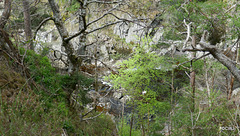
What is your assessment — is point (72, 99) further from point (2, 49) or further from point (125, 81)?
point (2, 49)

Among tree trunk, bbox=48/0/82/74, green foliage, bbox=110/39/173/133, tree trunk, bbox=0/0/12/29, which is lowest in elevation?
green foliage, bbox=110/39/173/133

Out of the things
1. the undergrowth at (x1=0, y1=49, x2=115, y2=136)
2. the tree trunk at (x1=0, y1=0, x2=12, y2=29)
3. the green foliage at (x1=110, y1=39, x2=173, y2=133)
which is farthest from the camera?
the green foliage at (x1=110, y1=39, x2=173, y2=133)

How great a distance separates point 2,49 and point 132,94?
3.47 meters

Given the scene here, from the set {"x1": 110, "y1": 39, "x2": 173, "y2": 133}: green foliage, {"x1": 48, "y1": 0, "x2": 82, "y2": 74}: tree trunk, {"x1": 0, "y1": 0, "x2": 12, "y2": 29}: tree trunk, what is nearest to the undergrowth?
{"x1": 48, "y1": 0, "x2": 82, "y2": 74}: tree trunk

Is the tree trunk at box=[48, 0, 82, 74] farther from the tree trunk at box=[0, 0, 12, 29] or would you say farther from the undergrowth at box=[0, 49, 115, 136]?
the tree trunk at box=[0, 0, 12, 29]

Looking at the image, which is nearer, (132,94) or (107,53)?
(132,94)

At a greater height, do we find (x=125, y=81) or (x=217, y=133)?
(x=125, y=81)

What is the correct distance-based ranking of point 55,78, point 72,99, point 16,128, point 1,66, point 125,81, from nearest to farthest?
1. point 16,128
2. point 1,66
3. point 55,78
4. point 72,99
5. point 125,81

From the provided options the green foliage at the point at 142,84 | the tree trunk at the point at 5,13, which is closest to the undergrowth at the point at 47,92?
the tree trunk at the point at 5,13

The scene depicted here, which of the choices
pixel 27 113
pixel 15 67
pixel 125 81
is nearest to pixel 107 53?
pixel 125 81

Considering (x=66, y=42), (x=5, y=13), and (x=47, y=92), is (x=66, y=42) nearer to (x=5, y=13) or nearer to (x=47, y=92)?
(x=47, y=92)

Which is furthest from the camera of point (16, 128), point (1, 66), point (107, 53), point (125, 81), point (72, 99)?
point (107, 53)

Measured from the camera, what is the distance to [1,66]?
3.64 meters

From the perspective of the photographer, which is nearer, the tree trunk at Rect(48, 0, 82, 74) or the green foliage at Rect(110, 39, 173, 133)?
the tree trunk at Rect(48, 0, 82, 74)
